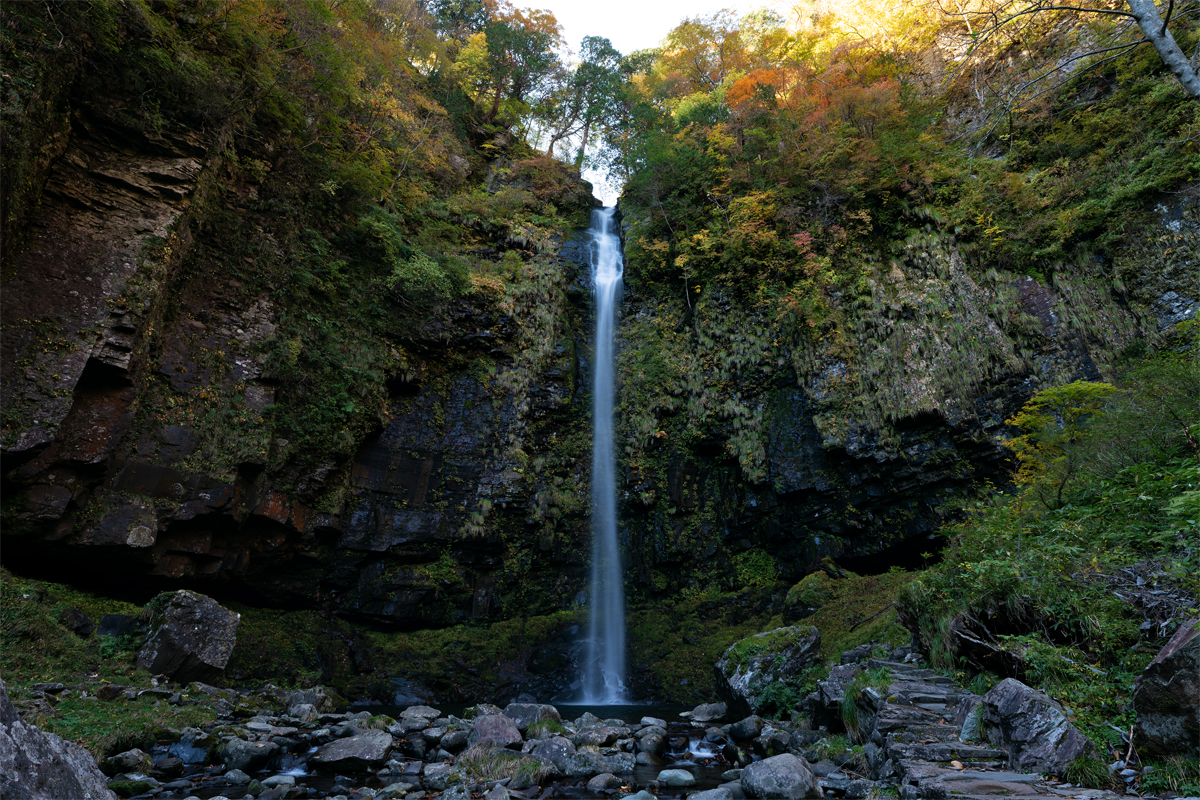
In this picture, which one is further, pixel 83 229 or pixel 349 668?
pixel 349 668

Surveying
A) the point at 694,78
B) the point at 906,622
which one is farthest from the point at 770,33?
the point at 906,622

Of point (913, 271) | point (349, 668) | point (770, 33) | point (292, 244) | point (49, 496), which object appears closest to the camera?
point (49, 496)

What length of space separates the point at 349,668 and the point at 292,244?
918 cm

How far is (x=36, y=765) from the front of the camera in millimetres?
1981

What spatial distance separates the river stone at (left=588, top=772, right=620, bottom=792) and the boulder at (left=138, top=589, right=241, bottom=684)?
20.8 feet

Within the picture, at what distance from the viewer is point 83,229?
332 inches

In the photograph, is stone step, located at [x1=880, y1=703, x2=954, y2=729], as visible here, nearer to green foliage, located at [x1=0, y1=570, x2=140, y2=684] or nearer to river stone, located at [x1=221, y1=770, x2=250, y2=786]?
river stone, located at [x1=221, y1=770, x2=250, y2=786]

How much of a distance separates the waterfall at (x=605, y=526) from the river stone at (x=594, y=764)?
620 centimetres

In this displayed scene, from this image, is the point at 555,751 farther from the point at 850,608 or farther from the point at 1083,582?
the point at 850,608

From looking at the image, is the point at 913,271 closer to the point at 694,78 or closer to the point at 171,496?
the point at 694,78

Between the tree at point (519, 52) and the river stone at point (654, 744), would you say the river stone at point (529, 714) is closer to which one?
the river stone at point (654, 744)

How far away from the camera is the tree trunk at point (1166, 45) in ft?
16.2

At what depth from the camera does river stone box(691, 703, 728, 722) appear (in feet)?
28.6

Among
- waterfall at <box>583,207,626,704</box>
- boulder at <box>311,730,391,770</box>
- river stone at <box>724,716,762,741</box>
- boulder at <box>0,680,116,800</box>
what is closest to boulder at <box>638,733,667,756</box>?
river stone at <box>724,716,762,741</box>
